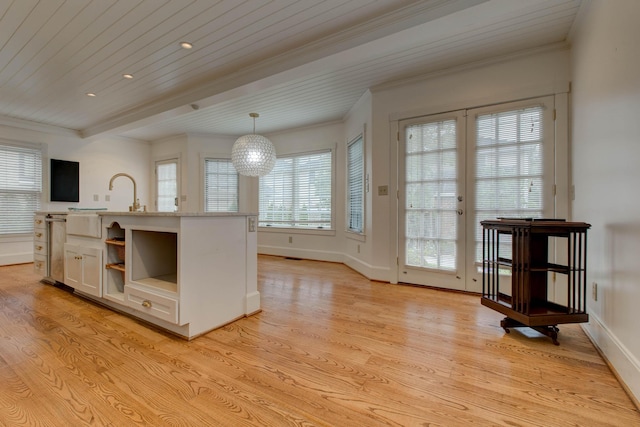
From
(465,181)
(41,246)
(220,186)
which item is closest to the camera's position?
(465,181)

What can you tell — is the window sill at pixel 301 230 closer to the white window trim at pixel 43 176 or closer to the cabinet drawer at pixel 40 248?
the cabinet drawer at pixel 40 248

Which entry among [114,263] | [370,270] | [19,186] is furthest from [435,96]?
[19,186]

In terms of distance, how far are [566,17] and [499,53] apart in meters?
0.58

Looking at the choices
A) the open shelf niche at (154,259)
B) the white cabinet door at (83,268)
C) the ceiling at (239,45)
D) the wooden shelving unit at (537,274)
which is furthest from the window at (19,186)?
the wooden shelving unit at (537,274)

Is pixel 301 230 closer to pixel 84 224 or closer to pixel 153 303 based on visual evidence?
pixel 84 224

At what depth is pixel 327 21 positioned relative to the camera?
230cm

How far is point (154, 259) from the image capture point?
255 centimetres

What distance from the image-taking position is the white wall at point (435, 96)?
278 cm

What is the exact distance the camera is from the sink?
105 inches

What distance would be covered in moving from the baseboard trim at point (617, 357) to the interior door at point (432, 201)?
1265 millimetres

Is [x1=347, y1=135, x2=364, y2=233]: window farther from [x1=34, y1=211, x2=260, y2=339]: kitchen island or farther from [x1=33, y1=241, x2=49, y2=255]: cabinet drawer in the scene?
[x1=33, y1=241, x2=49, y2=255]: cabinet drawer

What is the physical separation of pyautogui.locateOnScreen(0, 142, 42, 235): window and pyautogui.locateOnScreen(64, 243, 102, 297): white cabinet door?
2.86 m

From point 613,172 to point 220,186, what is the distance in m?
5.76

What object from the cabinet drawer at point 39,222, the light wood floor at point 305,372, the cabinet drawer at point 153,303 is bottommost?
the light wood floor at point 305,372
